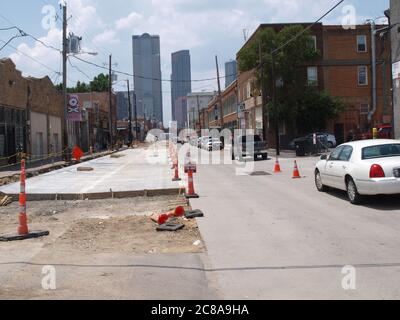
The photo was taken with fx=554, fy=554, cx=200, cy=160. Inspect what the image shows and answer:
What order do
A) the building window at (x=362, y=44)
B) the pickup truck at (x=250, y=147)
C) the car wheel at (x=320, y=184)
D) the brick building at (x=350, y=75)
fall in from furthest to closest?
the building window at (x=362, y=44), the brick building at (x=350, y=75), the pickup truck at (x=250, y=147), the car wheel at (x=320, y=184)

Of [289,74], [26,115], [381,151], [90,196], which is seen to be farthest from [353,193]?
[289,74]

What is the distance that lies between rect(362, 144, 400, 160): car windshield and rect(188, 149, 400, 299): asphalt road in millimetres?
1108

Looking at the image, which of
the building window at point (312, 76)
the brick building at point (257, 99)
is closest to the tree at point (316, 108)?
the building window at point (312, 76)

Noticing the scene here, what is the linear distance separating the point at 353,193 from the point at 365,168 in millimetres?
799

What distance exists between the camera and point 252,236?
31.9 ft

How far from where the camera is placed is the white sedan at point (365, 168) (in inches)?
477

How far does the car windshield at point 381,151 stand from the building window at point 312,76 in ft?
129

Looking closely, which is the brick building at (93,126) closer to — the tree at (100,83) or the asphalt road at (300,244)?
the tree at (100,83)

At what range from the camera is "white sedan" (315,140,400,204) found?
477 inches

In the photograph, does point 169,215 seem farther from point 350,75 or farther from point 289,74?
point 350,75

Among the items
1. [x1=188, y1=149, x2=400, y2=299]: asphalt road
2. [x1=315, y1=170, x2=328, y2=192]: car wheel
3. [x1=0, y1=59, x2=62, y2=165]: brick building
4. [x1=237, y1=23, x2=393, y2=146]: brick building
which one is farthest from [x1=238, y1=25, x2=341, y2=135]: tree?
[x1=188, y1=149, x2=400, y2=299]: asphalt road

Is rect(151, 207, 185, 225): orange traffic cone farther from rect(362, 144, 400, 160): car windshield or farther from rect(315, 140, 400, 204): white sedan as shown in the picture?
rect(362, 144, 400, 160): car windshield

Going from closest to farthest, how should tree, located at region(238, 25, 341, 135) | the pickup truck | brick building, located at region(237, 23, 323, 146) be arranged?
the pickup truck, tree, located at region(238, 25, 341, 135), brick building, located at region(237, 23, 323, 146)
